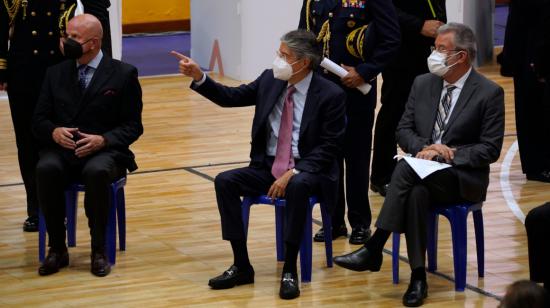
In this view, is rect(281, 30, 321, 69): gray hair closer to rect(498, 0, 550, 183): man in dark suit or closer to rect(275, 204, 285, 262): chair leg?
rect(275, 204, 285, 262): chair leg

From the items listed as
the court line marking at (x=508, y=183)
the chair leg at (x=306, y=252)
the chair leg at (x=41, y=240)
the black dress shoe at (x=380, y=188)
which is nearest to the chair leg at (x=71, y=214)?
the chair leg at (x=41, y=240)

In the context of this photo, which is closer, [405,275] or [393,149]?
[405,275]

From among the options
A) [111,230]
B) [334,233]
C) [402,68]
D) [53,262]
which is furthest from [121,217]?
[402,68]

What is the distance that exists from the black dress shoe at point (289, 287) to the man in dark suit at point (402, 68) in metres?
2.04

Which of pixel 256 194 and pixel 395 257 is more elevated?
pixel 256 194

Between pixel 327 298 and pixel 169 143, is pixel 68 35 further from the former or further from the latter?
pixel 169 143

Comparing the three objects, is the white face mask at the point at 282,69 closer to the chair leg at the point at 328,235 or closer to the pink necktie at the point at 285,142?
the pink necktie at the point at 285,142

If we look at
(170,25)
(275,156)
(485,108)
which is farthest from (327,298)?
(170,25)

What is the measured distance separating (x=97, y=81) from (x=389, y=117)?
2.09m

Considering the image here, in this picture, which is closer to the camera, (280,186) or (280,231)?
(280,186)

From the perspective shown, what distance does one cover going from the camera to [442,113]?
19.6ft

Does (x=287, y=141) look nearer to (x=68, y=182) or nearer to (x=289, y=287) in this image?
(x=289, y=287)

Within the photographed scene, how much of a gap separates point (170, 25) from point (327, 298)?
9317 mm

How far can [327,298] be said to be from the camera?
571 cm
